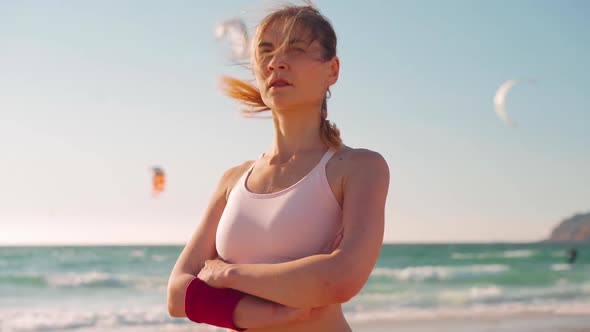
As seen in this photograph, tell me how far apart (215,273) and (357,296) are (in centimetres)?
1616

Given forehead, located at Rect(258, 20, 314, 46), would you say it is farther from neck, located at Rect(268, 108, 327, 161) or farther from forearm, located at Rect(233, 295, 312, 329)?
forearm, located at Rect(233, 295, 312, 329)

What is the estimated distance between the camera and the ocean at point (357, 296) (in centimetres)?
1386

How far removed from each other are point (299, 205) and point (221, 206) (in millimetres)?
283

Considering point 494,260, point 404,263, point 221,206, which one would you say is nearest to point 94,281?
point 404,263

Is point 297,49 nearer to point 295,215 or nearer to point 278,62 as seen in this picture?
point 278,62

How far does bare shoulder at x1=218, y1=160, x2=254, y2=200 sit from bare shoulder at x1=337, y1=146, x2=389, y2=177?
285 millimetres

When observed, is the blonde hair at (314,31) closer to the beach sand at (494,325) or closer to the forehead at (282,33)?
the forehead at (282,33)

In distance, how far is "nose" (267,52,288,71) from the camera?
1.77 meters

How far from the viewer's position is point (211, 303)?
5.78ft

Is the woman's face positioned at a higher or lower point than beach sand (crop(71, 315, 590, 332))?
higher

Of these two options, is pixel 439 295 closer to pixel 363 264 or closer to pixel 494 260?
pixel 494 260

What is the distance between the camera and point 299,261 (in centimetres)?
169

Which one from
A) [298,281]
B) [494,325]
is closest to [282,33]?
[298,281]

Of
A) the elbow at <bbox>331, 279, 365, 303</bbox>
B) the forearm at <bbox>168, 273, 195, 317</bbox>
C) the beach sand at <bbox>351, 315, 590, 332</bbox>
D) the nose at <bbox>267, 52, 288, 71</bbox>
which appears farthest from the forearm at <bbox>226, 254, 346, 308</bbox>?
the beach sand at <bbox>351, 315, 590, 332</bbox>
